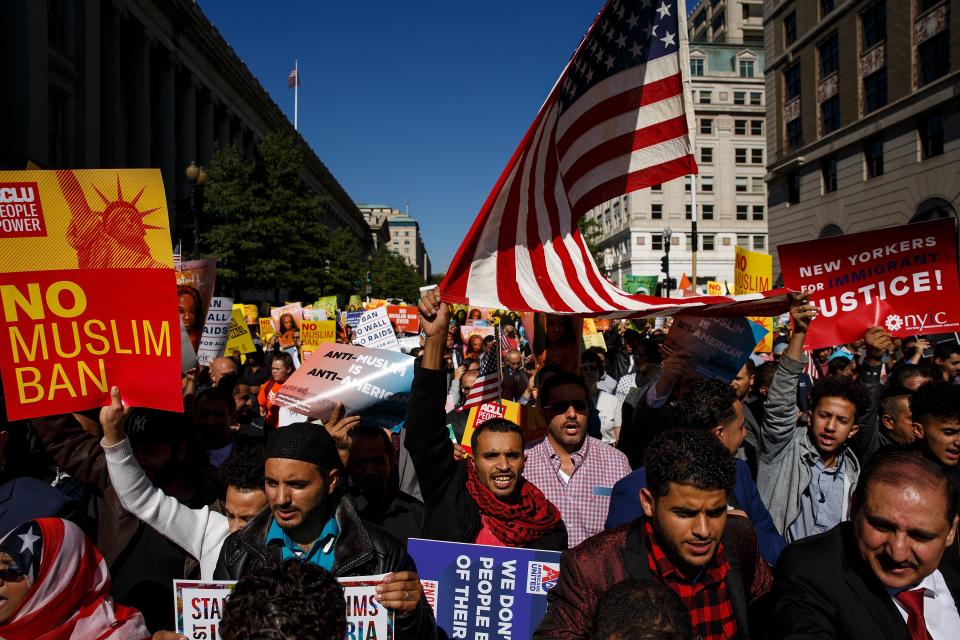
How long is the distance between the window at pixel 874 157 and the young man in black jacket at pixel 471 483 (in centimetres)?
3140

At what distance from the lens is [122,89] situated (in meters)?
32.4

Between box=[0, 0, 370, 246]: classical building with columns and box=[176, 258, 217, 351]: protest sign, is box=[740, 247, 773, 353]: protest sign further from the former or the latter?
box=[0, 0, 370, 246]: classical building with columns

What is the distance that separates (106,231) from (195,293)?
76.7 inches

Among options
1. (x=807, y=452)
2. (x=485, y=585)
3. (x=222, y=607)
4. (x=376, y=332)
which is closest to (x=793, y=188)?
(x=376, y=332)

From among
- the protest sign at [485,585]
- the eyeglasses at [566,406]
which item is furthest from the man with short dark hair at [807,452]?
the protest sign at [485,585]

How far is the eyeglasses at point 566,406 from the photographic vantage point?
4.06 metres

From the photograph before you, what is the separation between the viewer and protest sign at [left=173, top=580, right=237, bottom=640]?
7.89 feet

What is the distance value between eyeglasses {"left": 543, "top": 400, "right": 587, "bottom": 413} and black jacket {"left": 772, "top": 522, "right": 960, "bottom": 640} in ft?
5.86

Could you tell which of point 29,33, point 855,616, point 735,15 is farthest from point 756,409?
point 735,15

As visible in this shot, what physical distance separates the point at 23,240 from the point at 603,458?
313 centimetres

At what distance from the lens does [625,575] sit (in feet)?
7.68

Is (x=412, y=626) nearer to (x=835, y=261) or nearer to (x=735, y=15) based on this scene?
(x=835, y=261)

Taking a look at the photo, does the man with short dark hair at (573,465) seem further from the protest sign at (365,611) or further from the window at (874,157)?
the window at (874,157)

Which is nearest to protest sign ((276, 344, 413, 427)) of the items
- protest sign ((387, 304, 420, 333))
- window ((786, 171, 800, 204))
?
protest sign ((387, 304, 420, 333))
